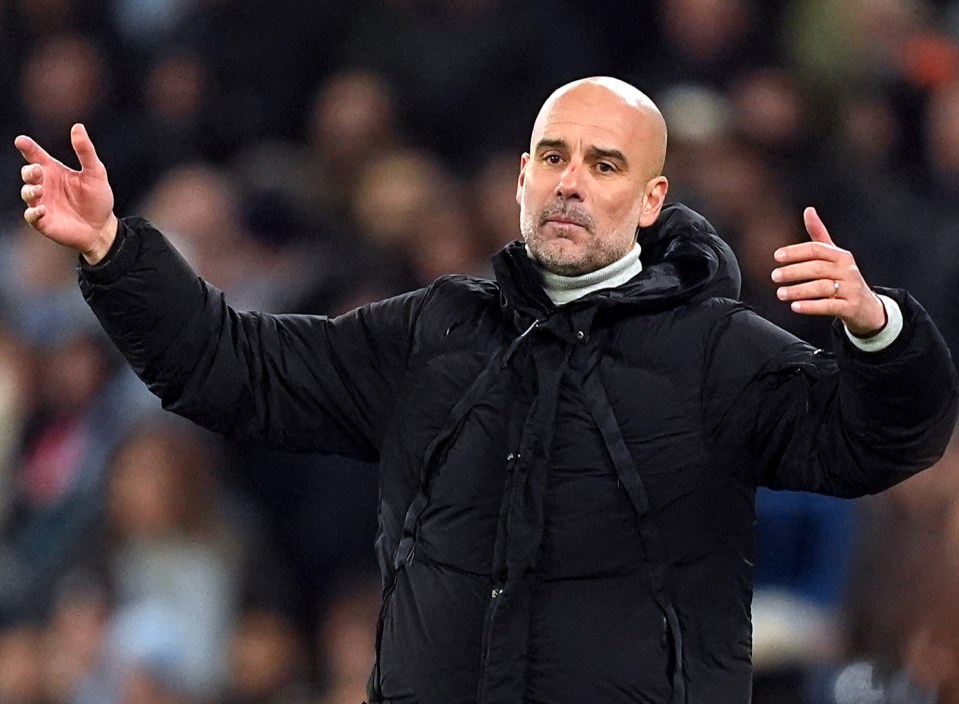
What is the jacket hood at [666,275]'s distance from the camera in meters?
2.20

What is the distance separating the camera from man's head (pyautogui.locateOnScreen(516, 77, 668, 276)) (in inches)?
88.0

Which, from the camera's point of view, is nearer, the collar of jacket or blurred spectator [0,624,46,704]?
the collar of jacket

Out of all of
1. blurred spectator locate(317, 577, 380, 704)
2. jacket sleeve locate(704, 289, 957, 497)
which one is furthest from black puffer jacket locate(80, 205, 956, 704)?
blurred spectator locate(317, 577, 380, 704)

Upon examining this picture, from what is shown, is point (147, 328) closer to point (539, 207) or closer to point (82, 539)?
point (539, 207)

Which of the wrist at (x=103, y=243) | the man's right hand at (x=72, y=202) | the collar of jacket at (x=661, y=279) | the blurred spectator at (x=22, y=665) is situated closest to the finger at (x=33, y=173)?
the man's right hand at (x=72, y=202)

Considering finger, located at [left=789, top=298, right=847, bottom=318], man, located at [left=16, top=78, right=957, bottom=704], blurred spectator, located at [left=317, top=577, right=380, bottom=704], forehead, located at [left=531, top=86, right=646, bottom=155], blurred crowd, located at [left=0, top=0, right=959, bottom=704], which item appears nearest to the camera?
finger, located at [left=789, top=298, right=847, bottom=318]

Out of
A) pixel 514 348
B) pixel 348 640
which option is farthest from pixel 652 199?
pixel 348 640

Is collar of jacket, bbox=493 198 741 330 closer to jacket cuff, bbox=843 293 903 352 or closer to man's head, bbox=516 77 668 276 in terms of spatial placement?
man's head, bbox=516 77 668 276

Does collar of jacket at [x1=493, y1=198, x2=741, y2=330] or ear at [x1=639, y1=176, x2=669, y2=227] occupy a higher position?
ear at [x1=639, y1=176, x2=669, y2=227]

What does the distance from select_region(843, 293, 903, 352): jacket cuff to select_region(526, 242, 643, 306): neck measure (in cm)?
39

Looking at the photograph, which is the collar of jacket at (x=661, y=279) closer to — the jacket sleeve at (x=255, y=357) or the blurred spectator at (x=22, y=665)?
the jacket sleeve at (x=255, y=357)

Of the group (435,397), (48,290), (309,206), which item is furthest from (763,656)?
(48,290)

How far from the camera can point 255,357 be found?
7.65ft

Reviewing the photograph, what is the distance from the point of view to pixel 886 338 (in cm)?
194
